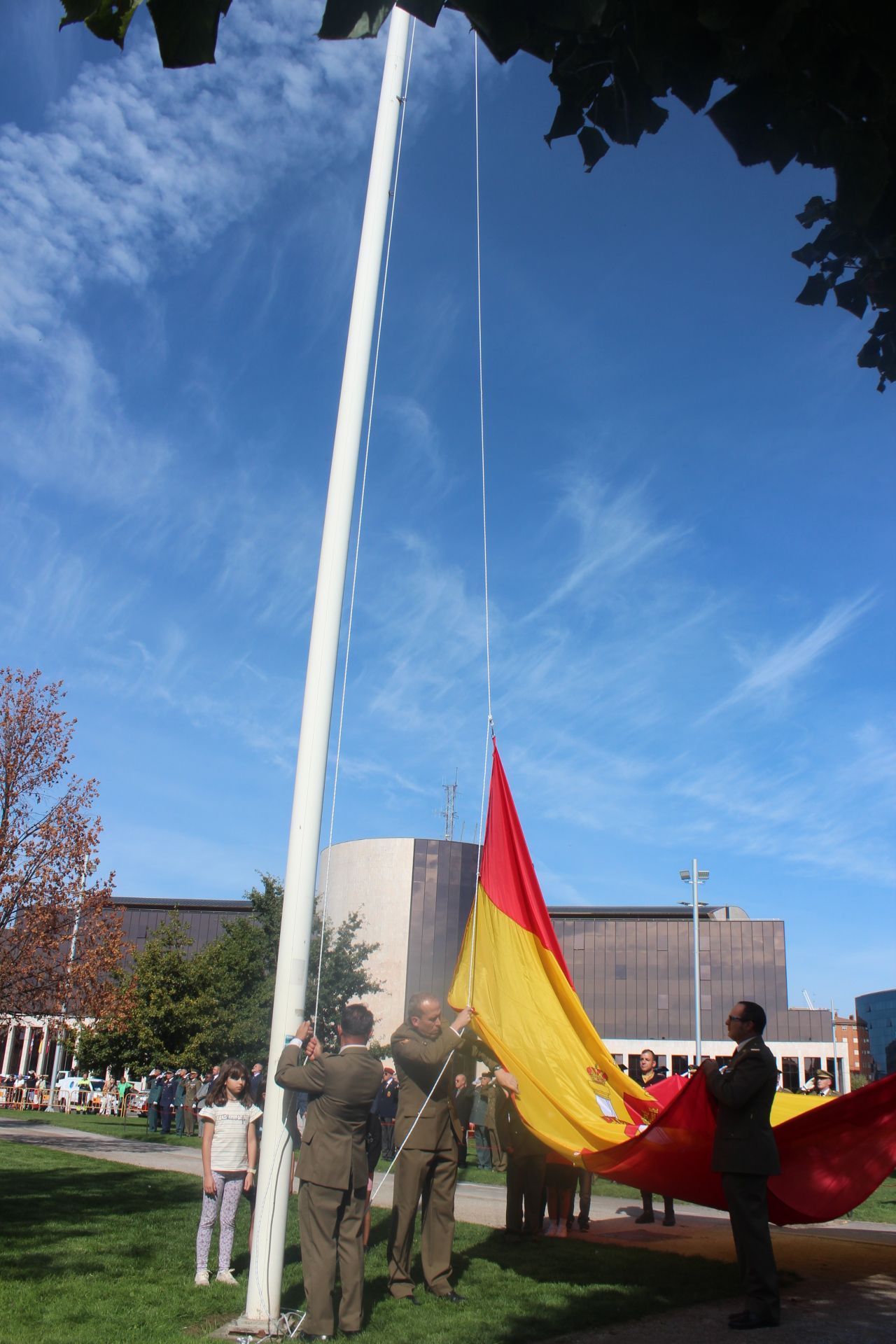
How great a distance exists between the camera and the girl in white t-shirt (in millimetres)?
7309

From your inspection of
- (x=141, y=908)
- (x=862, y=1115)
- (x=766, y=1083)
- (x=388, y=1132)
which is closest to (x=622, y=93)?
(x=766, y=1083)

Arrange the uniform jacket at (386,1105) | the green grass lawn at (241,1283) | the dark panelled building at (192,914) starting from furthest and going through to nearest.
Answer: the dark panelled building at (192,914) → the uniform jacket at (386,1105) → the green grass lawn at (241,1283)

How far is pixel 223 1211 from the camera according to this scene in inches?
291

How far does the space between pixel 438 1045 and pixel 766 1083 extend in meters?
2.28

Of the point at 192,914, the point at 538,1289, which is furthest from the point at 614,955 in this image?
the point at 538,1289

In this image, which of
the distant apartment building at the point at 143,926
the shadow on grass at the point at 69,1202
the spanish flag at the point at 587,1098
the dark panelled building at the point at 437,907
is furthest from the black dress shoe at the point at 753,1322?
the distant apartment building at the point at 143,926

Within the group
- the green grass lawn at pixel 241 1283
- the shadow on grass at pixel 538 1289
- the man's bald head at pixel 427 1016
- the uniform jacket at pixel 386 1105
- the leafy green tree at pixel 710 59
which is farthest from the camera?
the uniform jacket at pixel 386 1105

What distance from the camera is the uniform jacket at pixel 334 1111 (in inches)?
250

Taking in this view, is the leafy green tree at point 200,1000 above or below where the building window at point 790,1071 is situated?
above

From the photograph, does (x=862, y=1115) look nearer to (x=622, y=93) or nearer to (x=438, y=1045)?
(x=438, y=1045)

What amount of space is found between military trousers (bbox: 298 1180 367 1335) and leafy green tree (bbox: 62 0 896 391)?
5.92m

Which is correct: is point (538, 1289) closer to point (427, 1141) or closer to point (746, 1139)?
point (427, 1141)

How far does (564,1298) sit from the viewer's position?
7.00m

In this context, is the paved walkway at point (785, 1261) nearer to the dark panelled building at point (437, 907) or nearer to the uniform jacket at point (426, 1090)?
the uniform jacket at point (426, 1090)
